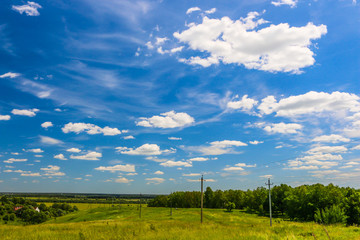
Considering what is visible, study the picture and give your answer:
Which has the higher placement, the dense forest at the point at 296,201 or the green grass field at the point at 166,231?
the green grass field at the point at 166,231

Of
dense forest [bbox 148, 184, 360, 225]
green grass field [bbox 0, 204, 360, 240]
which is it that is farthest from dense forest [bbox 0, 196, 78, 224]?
green grass field [bbox 0, 204, 360, 240]

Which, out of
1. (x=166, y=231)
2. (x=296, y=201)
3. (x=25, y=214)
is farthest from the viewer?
(x=25, y=214)

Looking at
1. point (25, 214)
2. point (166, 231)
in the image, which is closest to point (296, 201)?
point (166, 231)

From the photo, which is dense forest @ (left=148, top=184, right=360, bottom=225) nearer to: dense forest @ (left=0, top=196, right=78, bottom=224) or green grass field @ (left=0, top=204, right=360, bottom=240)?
green grass field @ (left=0, top=204, right=360, bottom=240)

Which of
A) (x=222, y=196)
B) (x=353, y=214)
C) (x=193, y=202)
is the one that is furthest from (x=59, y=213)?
(x=353, y=214)

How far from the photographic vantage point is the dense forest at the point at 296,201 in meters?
80.3

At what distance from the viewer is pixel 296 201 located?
316 feet

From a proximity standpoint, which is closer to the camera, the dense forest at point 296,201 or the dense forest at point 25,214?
the dense forest at point 296,201

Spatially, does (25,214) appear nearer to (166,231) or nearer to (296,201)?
(296,201)

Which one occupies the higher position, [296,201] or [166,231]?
[166,231]

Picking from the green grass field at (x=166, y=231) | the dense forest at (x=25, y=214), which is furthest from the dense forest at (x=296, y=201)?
the dense forest at (x=25, y=214)

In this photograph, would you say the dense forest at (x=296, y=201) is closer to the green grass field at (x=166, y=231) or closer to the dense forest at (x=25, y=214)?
the green grass field at (x=166, y=231)

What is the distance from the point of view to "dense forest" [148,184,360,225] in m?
80.3

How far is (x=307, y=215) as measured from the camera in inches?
3620
